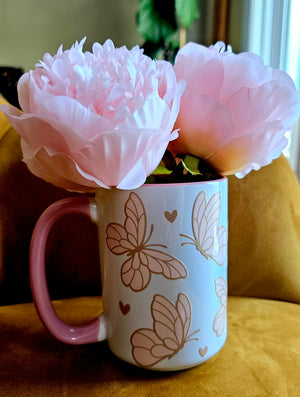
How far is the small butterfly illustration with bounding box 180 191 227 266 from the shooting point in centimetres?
35

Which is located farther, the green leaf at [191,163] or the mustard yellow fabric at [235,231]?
the mustard yellow fabric at [235,231]

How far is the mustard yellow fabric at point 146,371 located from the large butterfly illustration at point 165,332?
0.04 m

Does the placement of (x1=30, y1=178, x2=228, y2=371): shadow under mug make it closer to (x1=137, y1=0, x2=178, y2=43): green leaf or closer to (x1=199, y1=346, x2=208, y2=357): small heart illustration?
(x1=199, y1=346, x2=208, y2=357): small heart illustration

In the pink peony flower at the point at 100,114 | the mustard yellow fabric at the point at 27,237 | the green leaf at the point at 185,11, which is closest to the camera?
the pink peony flower at the point at 100,114

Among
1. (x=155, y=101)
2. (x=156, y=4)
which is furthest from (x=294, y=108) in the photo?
(x=156, y=4)

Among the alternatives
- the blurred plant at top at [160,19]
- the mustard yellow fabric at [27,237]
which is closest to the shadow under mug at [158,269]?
the mustard yellow fabric at [27,237]

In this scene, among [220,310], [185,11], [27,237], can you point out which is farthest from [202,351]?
[185,11]

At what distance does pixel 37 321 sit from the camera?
498mm

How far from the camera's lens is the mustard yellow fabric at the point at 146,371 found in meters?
0.36

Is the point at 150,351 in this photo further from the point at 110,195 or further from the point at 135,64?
the point at 135,64

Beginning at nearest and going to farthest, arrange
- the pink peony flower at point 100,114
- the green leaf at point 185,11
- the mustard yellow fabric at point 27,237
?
the pink peony flower at point 100,114 → the mustard yellow fabric at point 27,237 → the green leaf at point 185,11

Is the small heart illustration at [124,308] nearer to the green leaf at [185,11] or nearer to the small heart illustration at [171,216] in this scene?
the small heart illustration at [171,216]

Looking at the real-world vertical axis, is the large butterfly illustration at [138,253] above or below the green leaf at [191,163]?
below

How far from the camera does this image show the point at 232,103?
1.06 ft
